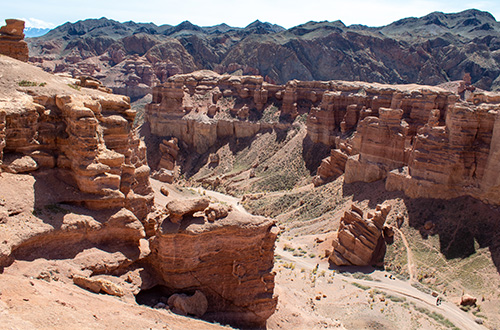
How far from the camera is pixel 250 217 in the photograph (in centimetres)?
2092

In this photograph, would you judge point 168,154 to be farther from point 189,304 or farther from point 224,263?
point 189,304

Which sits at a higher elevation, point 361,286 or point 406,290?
point 406,290

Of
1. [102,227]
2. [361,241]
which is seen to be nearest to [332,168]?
[361,241]

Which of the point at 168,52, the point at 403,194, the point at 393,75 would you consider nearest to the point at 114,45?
the point at 168,52

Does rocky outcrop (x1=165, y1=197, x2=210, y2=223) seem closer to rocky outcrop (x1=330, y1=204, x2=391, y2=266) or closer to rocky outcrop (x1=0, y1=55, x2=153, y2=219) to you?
rocky outcrop (x1=0, y1=55, x2=153, y2=219)

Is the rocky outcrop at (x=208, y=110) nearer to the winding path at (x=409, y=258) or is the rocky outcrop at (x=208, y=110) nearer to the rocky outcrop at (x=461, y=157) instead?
the rocky outcrop at (x=461, y=157)

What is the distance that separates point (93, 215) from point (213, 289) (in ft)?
22.2

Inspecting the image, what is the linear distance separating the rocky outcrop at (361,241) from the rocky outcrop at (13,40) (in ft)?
107

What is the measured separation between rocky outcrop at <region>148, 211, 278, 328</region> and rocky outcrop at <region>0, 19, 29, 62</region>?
2779 cm

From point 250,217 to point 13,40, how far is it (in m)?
31.2

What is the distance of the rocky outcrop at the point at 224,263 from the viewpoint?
1967 centimetres

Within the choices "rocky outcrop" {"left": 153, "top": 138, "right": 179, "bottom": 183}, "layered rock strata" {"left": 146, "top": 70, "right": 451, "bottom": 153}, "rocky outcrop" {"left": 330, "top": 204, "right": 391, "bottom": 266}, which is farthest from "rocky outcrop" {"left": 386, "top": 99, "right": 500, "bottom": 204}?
"rocky outcrop" {"left": 153, "top": 138, "right": 179, "bottom": 183}

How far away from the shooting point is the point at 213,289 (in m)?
20.8

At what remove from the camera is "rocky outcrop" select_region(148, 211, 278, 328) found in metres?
19.7
